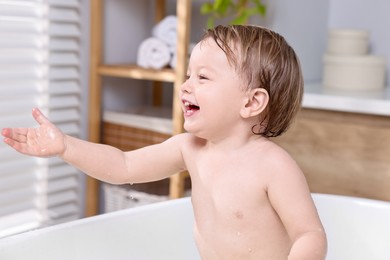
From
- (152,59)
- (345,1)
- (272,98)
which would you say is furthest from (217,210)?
(345,1)

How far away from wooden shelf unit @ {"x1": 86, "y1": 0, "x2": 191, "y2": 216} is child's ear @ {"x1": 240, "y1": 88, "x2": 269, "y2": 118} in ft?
2.74

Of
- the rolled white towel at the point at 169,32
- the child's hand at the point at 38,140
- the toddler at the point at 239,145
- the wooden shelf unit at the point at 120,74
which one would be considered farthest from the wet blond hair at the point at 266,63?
the rolled white towel at the point at 169,32

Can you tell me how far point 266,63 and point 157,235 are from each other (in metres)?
0.57

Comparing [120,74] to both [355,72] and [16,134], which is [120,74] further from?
[16,134]

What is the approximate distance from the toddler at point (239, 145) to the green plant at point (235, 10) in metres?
1.00

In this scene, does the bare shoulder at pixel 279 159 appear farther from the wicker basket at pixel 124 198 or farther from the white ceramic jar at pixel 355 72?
the white ceramic jar at pixel 355 72

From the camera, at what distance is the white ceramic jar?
2238mm

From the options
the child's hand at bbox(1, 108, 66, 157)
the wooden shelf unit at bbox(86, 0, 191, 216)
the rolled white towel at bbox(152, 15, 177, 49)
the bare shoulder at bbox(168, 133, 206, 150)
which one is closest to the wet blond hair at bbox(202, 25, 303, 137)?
the bare shoulder at bbox(168, 133, 206, 150)

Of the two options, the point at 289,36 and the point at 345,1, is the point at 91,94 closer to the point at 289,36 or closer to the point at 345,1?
the point at 289,36

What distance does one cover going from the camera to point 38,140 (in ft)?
3.41

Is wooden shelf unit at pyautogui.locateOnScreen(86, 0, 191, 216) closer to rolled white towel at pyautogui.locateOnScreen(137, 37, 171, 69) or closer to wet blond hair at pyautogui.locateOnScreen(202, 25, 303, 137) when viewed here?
rolled white towel at pyautogui.locateOnScreen(137, 37, 171, 69)

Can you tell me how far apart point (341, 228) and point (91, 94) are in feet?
3.15

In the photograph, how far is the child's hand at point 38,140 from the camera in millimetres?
1034

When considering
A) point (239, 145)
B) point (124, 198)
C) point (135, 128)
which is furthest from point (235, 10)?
point (239, 145)
